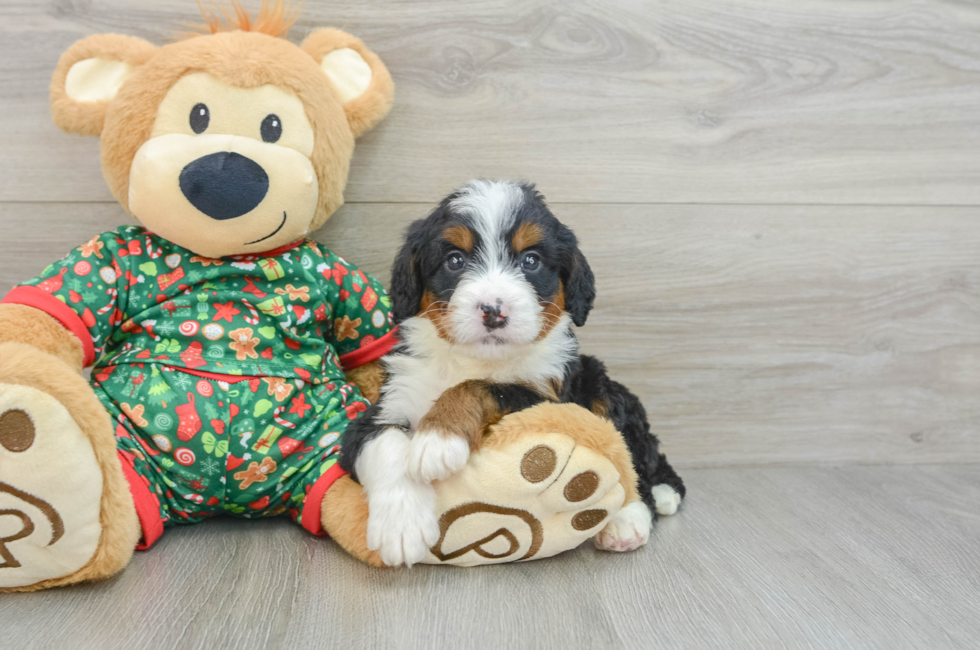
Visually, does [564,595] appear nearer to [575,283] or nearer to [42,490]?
[575,283]

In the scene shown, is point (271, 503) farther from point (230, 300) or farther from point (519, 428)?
point (519, 428)

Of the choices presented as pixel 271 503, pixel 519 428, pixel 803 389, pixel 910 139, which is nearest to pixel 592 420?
pixel 519 428

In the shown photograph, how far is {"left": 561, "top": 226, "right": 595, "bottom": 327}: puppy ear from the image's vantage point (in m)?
1.61

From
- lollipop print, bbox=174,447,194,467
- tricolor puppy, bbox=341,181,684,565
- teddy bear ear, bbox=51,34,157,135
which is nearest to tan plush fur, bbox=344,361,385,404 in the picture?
tricolor puppy, bbox=341,181,684,565

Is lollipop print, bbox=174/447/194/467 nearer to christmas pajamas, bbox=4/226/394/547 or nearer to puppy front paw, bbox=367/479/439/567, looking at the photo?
christmas pajamas, bbox=4/226/394/547

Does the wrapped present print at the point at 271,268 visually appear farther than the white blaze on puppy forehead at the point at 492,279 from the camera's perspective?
Yes

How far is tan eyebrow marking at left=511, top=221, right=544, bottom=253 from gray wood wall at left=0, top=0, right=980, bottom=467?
0.64 metres

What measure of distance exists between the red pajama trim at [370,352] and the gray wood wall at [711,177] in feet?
0.89

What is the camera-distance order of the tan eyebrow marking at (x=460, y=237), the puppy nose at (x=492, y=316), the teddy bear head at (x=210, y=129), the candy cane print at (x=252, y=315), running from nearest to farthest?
1. the puppy nose at (x=492, y=316)
2. the tan eyebrow marking at (x=460, y=237)
3. the teddy bear head at (x=210, y=129)
4. the candy cane print at (x=252, y=315)

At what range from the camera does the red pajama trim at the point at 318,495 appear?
1630 millimetres

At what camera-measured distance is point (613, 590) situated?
4.80 ft

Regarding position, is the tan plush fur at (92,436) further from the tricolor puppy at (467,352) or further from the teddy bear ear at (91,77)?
the teddy bear ear at (91,77)

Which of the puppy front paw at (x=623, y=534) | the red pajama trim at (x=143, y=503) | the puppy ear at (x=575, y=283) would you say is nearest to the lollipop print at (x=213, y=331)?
the red pajama trim at (x=143, y=503)

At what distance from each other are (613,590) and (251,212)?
3.77 feet
